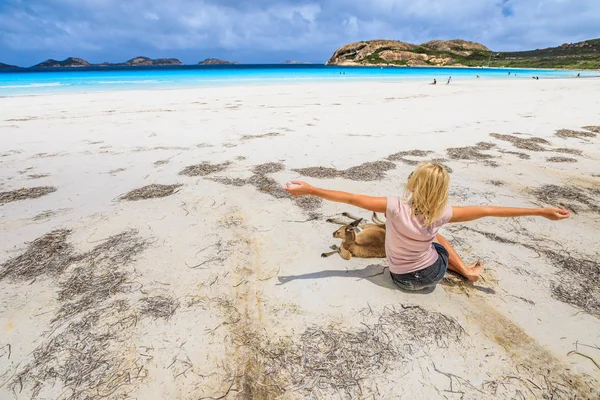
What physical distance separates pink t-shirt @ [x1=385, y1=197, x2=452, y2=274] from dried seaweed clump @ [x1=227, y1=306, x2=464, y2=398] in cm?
52

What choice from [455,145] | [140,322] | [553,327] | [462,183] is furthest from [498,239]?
[455,145]

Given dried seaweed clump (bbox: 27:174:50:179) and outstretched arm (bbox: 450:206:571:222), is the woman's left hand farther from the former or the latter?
dried seaweed clump (bbox: 27:174:50:179)

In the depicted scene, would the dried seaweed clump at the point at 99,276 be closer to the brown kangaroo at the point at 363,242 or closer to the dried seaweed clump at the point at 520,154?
the brown kangaroo at the point at 363,242

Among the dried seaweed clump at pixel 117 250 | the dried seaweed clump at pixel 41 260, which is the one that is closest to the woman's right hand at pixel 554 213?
the dried seaweed clump at pixel 117 250

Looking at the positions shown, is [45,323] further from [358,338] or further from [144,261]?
[358,338]

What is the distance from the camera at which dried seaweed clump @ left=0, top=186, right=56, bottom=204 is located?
18.9 feet

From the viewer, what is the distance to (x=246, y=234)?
4.67 m

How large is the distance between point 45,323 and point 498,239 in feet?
18.9

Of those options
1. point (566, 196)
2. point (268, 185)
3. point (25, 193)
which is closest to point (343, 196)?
point (268, 185)

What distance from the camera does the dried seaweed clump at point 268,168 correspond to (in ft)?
23.6

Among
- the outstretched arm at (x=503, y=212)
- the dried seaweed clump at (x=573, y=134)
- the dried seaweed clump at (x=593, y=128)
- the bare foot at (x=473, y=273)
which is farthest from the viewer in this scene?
the dried seaweed clump at (x=593, y=128)

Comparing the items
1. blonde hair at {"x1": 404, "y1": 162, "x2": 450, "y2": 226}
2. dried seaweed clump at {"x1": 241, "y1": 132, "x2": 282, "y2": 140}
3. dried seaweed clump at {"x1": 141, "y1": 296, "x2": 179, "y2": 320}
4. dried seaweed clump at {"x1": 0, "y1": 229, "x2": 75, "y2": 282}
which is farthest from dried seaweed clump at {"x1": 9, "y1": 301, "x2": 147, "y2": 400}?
dried seaweed clump at {"x1": 241, "y1": 132, "x2": 282, "y2": 140}

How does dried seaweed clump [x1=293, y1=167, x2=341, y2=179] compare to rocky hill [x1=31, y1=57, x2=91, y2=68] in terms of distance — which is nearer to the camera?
dried seaweed clump [x1=293, y1=167, x2=341, y2=179]

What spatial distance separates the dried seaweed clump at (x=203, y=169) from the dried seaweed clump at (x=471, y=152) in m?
6.07
